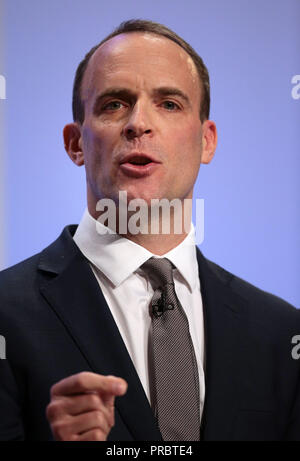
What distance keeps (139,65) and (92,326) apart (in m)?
0.60

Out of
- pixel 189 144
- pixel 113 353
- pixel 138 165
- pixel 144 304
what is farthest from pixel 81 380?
pixel 189 144

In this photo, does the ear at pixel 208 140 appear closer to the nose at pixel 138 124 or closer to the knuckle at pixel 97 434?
the nose at pixel 138 124

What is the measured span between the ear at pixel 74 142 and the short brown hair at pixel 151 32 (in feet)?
0.08

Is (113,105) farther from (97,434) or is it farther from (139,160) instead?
(97,434)

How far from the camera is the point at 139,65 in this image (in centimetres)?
157

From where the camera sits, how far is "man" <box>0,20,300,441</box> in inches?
55.4

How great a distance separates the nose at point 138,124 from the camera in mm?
1512

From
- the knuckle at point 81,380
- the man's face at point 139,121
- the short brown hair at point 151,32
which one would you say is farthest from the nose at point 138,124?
the knuckle at point 81,380

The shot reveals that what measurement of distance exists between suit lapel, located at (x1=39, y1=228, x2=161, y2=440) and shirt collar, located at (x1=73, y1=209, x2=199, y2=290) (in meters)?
0.04

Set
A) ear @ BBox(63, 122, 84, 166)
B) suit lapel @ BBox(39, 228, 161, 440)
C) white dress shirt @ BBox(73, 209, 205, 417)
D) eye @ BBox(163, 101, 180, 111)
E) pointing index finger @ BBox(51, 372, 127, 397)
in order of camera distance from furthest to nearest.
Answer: ear @ BBox(63, 122, 84, 166)
eye @ BBox(163, 101, 180, 111)
white dress shirt @ BBox(73, 209, 205, 417)
suit lapel @ BBox(39, 228, 161, 440)
pointing index finger @ BBox(51, 372, 127, 397)

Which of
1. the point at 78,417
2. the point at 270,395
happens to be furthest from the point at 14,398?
the point at 270,395

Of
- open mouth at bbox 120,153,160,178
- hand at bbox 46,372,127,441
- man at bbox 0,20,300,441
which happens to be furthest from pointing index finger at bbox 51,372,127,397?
open mouth at bbox 120,153,160,178

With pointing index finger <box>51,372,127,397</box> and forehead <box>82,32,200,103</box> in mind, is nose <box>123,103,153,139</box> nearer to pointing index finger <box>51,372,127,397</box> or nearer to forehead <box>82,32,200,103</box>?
forehead <box>82,32,200,103</box>

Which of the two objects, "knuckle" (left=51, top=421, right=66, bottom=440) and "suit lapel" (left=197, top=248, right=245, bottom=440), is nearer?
"knuckle" (left=51, top=421, right=66, bottom=440)
